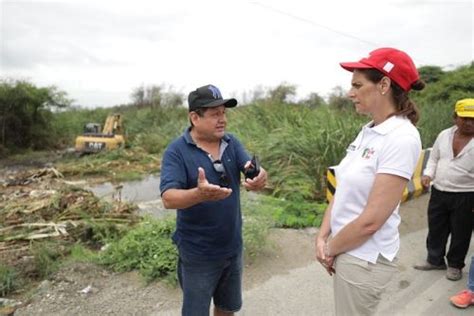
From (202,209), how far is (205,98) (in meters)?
0.71

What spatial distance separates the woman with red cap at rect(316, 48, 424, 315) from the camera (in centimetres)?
188

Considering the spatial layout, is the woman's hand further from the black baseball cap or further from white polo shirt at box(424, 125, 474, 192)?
white polo shirt at box(424, 125, 474, 192)

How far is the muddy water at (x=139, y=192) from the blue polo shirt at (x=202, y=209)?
5.37 m

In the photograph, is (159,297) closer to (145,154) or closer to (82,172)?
(82,172)

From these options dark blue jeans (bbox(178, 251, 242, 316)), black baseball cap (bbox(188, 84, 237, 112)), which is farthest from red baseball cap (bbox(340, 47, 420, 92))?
dark blue jeans (bbox(178, 251, 242, 316))

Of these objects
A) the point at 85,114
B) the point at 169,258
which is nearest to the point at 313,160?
the point at 169,258

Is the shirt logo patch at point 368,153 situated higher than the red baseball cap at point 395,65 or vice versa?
the red baseball cap at point 395,65

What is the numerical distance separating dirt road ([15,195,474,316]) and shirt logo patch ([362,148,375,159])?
2200 millimetres

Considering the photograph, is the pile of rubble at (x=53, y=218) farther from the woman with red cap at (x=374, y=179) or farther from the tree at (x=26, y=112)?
the tree at (x=26, y=112)

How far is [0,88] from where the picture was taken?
18.2m

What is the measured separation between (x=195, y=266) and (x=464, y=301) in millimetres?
2761

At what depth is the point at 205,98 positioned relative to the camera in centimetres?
248

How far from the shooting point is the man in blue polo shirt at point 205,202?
2.42m

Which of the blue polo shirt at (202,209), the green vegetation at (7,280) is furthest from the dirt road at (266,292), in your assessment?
the blue polo shirt at (202,209)
